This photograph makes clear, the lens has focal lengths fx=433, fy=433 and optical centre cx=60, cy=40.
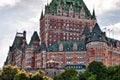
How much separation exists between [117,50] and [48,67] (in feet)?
118

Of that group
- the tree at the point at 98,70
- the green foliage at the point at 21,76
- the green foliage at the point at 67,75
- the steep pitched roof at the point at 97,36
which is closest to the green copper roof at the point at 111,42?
the steep pitched roof at the point at 97,36

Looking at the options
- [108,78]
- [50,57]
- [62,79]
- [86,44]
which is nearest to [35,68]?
[50,57]

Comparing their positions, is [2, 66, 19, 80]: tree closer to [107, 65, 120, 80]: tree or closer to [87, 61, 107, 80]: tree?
[87, 61, 107, 80]: tree

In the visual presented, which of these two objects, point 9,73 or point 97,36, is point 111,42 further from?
point 9,73

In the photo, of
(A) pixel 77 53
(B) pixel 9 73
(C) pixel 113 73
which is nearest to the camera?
(C) pixel 113 73

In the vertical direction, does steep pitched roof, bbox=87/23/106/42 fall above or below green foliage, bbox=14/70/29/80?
above

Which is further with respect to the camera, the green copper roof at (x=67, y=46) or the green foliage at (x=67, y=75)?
the green copper roof at (x=67, y=46)

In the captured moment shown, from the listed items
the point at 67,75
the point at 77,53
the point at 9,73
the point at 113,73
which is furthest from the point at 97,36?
the point at 9,73

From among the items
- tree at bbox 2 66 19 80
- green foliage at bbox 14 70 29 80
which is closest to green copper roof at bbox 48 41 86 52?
tree at bbox 2 66 19 80

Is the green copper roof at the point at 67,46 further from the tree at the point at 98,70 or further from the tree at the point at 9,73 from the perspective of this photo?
the tree at the point at 98,70

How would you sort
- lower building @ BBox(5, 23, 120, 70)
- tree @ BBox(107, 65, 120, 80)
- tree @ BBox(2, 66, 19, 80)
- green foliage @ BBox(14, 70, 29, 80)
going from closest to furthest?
tree @ BBox(107, 65, 120, 80) → green foliage @ BBox(14, 70, 29, 80) → tree @ BBox(2, 66, 19, 80) → lower building @ BBox(5, 23, 120, 70)

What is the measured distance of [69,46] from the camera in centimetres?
19000

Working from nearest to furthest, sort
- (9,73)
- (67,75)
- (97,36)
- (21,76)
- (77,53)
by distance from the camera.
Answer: (21,76) < (67,75) < (9,73) < (97,36) < (77,53)

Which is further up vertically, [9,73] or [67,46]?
[67,46]
